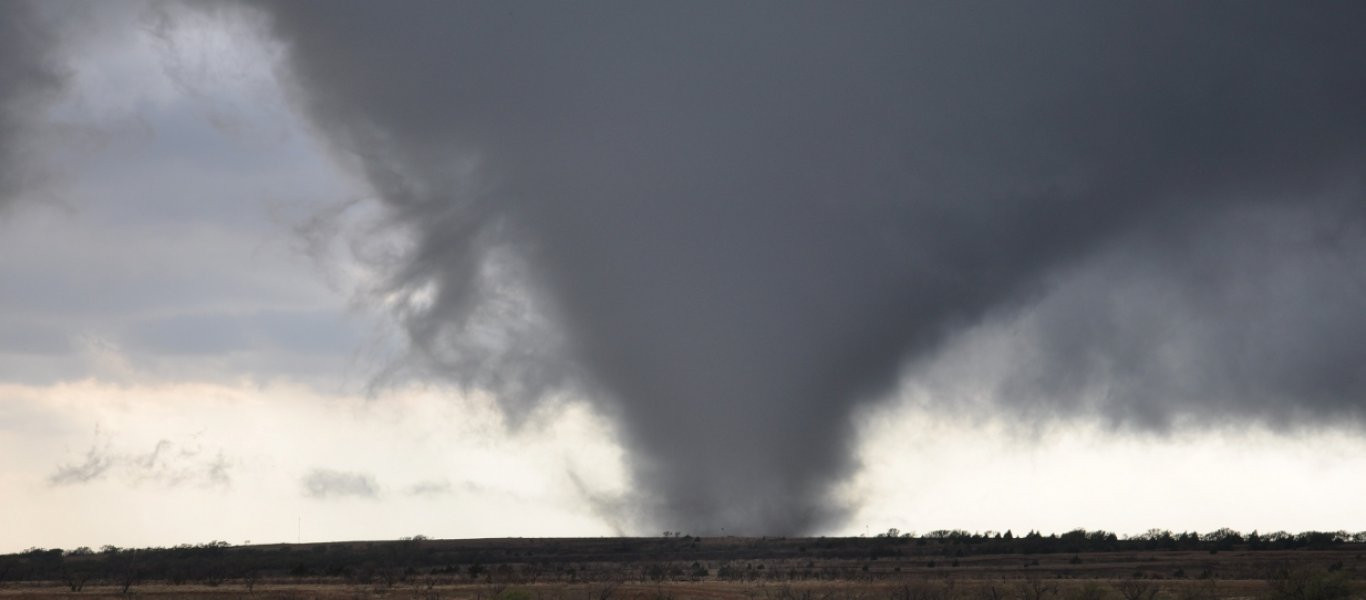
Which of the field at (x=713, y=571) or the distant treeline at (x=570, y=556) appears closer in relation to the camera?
the field at (x=713, y=571)

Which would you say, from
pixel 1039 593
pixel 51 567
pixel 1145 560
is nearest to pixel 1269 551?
pixel 1145 560

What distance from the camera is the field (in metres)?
78.6

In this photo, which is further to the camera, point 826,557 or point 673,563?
point 826,557

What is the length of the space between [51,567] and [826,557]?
81252 mm

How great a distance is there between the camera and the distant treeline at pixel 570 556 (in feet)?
362

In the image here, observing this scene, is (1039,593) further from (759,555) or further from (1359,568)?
(759,555)

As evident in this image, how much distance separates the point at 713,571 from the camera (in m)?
112

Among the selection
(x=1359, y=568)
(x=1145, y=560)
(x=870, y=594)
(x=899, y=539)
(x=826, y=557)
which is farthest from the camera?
(x=899, y=539)

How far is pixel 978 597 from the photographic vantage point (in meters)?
73.6

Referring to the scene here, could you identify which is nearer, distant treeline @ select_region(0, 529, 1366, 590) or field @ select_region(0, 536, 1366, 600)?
field @ select_region(0, 536, 1366, 600)

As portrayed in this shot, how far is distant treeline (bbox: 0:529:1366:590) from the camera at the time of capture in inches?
4341

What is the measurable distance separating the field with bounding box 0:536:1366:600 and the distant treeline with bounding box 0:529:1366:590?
30 centimetres

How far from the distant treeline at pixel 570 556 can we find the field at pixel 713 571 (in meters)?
0.30

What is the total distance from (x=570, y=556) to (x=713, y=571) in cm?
3929
